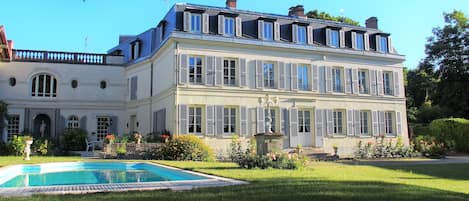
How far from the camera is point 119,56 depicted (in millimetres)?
22828

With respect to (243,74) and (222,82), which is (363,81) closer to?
(243,74)

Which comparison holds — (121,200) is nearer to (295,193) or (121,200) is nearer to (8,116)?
(295,193)

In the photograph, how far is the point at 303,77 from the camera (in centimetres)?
1897

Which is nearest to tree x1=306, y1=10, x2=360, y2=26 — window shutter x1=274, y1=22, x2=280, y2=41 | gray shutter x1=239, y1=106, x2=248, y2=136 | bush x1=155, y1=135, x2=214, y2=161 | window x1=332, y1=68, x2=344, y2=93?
window x1=332, y1=68, x2=344, y2=93

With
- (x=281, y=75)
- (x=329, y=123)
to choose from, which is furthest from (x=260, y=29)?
(x=329, y=123)

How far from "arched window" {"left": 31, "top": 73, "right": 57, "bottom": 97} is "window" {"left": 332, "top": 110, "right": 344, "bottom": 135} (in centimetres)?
1456

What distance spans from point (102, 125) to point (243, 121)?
29.0 ft

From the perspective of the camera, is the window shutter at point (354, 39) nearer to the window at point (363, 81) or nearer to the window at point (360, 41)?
the window at point (360, 41)

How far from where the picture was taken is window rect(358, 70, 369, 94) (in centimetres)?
2012

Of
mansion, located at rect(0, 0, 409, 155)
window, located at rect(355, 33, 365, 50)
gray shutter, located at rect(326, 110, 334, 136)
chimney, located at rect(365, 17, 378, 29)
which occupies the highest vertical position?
chimney, located at rect(365, 17, 378, 29)

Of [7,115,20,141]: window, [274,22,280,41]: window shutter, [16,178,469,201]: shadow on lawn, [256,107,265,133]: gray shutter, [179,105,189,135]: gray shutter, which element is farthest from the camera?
[7,115,20,141]: window

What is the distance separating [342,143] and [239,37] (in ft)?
22.9

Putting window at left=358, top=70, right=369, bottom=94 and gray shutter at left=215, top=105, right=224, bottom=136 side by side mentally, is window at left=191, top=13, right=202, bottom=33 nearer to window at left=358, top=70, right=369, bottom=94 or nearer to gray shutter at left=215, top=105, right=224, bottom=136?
gray shutter at left=215, top=105, right=224, bottom=136

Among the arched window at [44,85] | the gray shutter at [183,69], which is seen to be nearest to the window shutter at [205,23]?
the gray shutter at [183,69]
